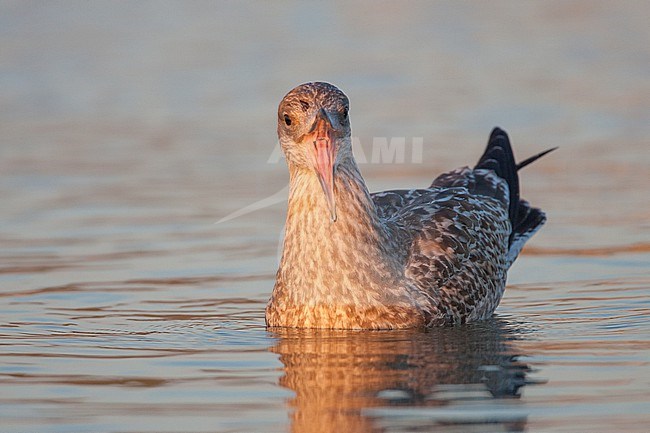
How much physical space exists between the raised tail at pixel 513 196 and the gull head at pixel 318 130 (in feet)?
7.95

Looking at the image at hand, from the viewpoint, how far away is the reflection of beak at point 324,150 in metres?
8.84

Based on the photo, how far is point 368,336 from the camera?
8930mm

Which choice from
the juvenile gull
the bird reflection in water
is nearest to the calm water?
the bird reflection in water

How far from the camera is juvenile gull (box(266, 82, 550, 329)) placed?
8977mm

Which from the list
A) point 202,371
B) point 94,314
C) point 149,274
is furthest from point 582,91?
point 202,371

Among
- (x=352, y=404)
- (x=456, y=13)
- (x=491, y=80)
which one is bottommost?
(x=352, y=404)

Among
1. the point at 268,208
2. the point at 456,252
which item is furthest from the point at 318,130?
the point at 268,208

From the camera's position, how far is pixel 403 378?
306 inches

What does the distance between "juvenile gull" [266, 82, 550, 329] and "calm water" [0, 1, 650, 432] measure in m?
0.18

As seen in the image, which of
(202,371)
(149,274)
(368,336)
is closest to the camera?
(202,371)

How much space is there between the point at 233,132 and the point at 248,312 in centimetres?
657

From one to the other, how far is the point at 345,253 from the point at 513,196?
267cm

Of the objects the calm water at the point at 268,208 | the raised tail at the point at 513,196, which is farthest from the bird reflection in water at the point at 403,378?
the raised tail at the point at 513,196

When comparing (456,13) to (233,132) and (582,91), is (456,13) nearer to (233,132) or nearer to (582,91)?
(582,91)
